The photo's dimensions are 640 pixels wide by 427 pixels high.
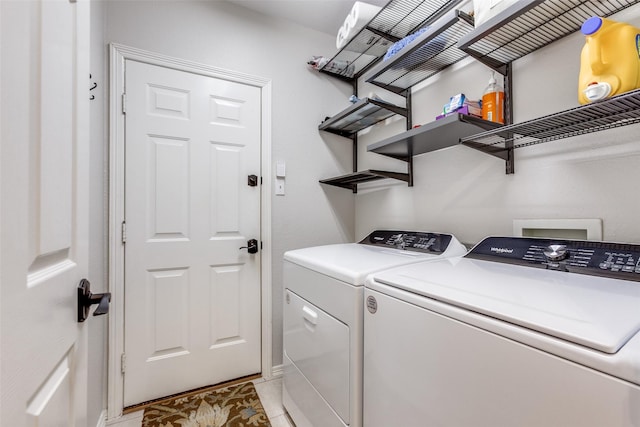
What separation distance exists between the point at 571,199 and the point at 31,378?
1.67m

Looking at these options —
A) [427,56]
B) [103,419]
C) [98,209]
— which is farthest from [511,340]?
[103,419]

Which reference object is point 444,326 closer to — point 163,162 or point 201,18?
point 163,162

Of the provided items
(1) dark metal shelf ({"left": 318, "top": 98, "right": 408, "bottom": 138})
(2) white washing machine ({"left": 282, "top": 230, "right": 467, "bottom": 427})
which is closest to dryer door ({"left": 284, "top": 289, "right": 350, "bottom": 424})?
(2) white washing machine ({"left": 282, "top": 230, "right": 467, "bottom": 427})

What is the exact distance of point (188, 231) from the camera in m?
1.86

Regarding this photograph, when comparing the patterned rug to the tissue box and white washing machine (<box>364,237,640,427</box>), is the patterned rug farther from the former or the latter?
the tissue box

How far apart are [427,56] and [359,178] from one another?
34.6 inches

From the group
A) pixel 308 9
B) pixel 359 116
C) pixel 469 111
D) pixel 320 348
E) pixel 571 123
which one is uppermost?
pixel 308 9

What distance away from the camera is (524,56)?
1283 mm

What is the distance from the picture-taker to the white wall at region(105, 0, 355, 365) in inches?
70.4

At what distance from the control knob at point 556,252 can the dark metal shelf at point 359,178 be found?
3.10ft

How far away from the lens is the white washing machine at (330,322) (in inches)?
41.4

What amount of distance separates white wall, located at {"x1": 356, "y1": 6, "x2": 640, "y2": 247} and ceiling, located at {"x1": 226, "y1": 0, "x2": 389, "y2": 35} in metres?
0.83

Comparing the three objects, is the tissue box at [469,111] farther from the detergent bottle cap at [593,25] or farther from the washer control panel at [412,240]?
the washer control panel at [412,240]

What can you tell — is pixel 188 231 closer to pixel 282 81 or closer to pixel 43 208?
pixel 282 81
